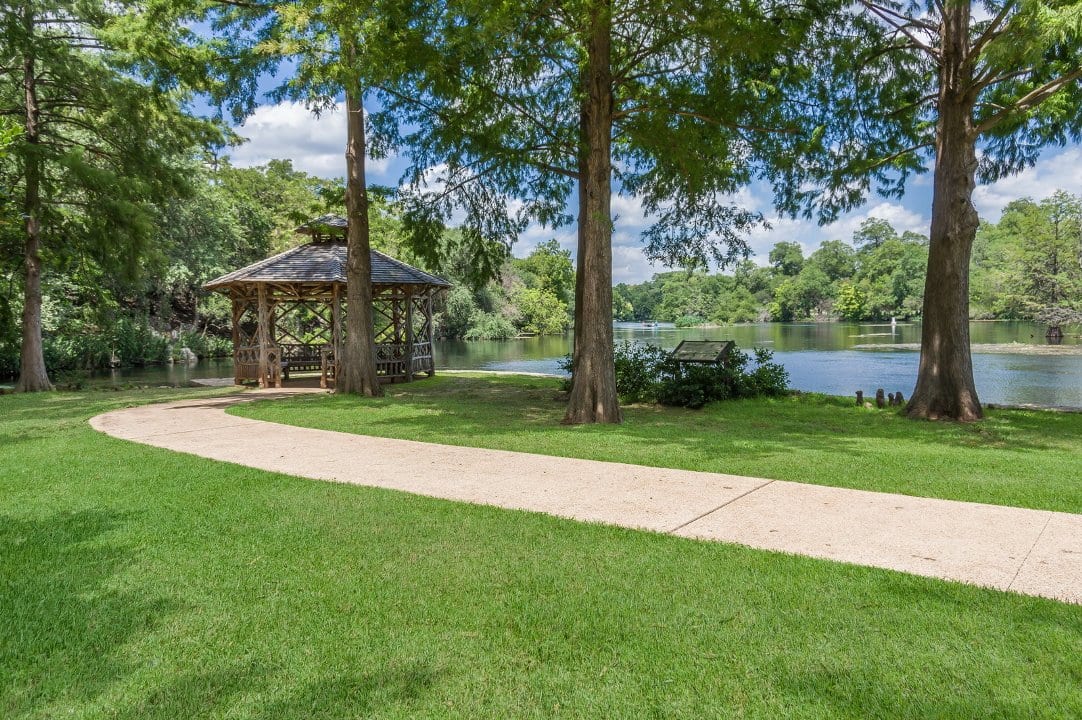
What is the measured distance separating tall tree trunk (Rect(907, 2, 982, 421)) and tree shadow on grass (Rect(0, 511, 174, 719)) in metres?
11.0

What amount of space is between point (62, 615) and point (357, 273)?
11.9m

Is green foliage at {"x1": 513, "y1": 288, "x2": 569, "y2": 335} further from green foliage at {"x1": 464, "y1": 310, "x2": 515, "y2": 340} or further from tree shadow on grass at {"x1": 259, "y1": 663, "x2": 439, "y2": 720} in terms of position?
tree shadow on grass at {"x1": 259, "y1": 663, "x2": 439, "y2": 720}

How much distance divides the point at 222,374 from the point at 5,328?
7815mm

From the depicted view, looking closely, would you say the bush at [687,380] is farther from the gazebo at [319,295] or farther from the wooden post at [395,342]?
the gazebo at [319,295]

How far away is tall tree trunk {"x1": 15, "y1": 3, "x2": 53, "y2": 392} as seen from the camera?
16500 millimetres

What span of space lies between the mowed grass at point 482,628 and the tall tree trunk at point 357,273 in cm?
999

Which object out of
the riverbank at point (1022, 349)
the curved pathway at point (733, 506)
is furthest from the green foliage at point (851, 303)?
the curved pathway at point (733, 506)

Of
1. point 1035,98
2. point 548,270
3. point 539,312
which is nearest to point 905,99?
point 1035,98

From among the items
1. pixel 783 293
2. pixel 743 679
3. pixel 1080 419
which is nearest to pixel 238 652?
pixel 743 679

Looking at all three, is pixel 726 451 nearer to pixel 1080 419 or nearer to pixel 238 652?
pixel 238 652

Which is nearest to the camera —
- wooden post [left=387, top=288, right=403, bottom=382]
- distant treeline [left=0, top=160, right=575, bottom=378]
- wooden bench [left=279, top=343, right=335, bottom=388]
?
wooden bench [left=279, top=343, right=335, bottom=388]

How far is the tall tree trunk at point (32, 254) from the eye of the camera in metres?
16.5

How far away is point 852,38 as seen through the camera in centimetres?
1175

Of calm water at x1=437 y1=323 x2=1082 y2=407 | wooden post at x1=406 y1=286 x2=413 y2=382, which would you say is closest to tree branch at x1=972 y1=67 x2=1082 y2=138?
calm water at x1=437 y1=323 x2=1082 y2=407
